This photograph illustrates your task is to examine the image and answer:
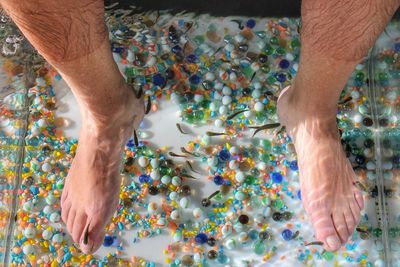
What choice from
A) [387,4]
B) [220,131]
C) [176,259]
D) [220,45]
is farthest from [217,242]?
[387,4]

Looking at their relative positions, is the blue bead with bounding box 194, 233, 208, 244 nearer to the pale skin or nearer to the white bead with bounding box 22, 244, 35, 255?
the pale skin

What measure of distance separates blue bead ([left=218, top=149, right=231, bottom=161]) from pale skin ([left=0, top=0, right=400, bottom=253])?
0.54ft

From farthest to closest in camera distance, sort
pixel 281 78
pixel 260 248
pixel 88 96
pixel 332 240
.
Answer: pixel 281 78
pixel 260 248
pixel 332 240
pixel 88 96

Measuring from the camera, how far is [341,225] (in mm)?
1120

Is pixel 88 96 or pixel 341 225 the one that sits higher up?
pixel 88 96

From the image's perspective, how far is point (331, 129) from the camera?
1128 mm

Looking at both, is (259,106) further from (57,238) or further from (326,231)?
(57,238)

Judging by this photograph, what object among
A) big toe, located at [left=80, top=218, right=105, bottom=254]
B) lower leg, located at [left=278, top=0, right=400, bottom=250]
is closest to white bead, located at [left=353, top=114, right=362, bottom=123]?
lower leg, located at [left=278, top=0, right=400, bottom=250]

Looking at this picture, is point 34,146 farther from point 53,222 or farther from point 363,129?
point 363,129

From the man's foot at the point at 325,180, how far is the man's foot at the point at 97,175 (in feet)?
1.24

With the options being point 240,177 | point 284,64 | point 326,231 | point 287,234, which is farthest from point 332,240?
point 284,64

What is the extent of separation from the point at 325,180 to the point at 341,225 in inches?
4.1

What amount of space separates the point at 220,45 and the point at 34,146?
542mm

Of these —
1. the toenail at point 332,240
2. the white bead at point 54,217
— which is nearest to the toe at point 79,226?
the white bead at point 54,217
